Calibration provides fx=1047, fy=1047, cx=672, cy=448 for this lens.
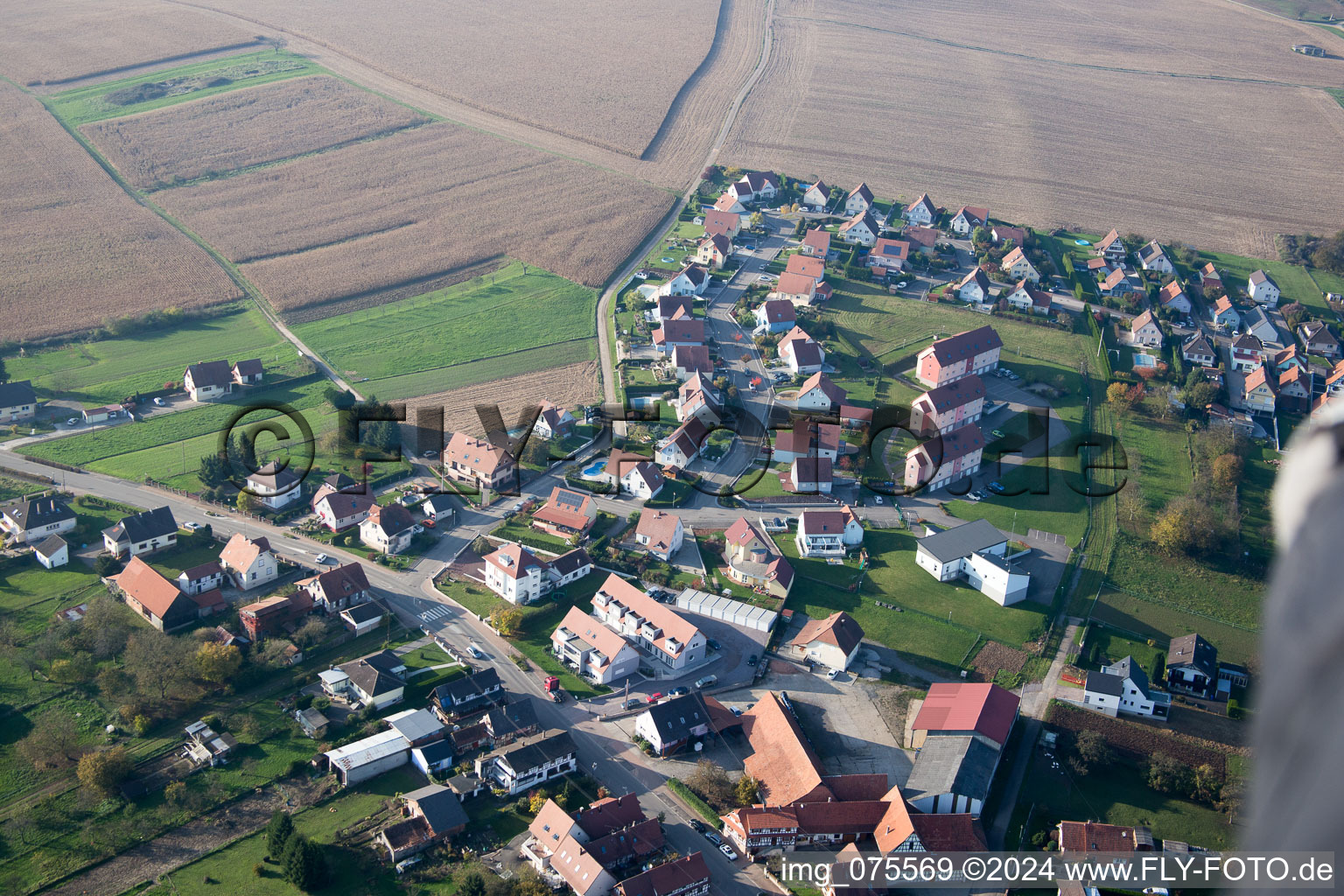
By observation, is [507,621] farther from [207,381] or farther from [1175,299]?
[1175,299]

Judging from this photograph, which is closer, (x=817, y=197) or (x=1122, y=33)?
(x=817, y=197)

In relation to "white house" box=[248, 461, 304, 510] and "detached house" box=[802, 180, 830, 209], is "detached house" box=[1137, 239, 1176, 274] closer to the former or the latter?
"detached house" box=[802, 180, 830, 209]

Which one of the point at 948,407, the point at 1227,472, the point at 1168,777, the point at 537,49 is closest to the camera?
the point at 1168,777

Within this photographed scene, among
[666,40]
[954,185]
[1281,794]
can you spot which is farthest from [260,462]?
[666,40]

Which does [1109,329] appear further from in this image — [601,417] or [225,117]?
[225,117]

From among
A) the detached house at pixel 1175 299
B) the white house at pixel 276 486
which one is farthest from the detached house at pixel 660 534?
the detached house at pixel 1175 299

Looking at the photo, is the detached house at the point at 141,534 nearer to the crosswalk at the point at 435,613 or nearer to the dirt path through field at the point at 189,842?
the crosswalk at the point at 435,613

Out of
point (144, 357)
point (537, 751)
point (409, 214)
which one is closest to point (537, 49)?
point (409, 214)

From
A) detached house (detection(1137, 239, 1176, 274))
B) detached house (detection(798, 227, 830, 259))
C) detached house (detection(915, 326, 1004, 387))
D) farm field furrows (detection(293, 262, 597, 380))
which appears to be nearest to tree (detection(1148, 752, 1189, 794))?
detached house (detection(915, 326, 1004, 387))

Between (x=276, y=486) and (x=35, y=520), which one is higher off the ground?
(x=35, y=520)
